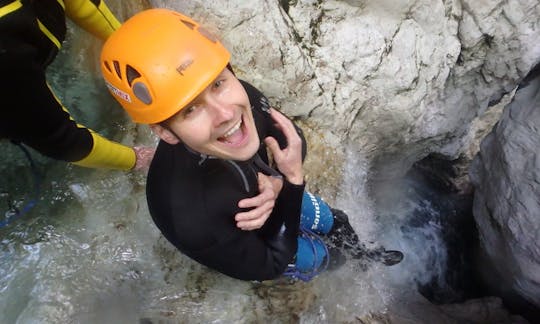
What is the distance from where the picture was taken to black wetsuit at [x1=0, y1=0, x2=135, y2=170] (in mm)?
1820

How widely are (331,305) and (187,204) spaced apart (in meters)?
1.93

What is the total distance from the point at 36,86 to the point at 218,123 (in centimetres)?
94

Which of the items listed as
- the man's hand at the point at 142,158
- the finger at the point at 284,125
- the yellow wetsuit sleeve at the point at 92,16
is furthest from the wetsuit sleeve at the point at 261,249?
the yellow wetsuit sleeve at the point at 92,16

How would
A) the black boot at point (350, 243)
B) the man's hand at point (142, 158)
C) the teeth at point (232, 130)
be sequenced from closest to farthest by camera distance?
the teeth at point (232, 130), the man's hand at point (142, 158), the black boot at point (350, 243)

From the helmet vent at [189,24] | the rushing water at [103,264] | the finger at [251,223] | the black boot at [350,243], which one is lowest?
the rushing water at [103,264]

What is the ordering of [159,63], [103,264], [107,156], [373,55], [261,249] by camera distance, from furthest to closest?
[373,55], [103,264], [107,156], [261,249], [159,63]

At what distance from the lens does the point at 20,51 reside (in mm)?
1849

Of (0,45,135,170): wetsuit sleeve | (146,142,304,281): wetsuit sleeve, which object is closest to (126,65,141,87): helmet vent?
(146,142,304,281): wetsuit sleeve

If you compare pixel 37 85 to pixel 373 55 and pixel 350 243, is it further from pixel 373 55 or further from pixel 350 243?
pixel 373 55

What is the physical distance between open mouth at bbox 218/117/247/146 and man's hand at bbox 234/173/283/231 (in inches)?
10.8

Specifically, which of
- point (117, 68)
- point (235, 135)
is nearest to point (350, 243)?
point (235, 135)

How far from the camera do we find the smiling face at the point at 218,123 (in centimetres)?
173

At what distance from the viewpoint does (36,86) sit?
2.00 meters

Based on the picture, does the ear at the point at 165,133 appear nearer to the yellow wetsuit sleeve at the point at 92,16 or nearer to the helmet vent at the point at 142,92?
the helmet vent at the point at 142,92
